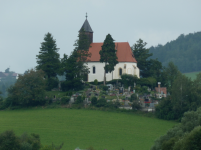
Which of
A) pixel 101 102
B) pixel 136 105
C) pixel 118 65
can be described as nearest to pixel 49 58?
pixel 118 65

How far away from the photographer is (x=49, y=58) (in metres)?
53.6

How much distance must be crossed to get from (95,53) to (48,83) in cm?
1009

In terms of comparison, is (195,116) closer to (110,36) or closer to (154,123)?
(154,123)

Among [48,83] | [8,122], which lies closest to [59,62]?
[48,83]

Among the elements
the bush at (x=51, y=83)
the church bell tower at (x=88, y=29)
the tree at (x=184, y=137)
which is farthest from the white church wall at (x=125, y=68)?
the tree at (x=184, y=137)

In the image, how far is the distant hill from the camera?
475 ft

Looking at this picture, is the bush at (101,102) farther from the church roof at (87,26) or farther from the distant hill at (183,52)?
the distant hill at (183,52)

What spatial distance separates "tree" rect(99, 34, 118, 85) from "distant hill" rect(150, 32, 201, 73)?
96.5 meters

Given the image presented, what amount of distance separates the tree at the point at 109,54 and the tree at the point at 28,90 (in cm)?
1065

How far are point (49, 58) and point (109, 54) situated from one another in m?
9.60

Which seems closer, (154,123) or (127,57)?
(154,123)

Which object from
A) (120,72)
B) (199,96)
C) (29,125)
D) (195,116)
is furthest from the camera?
(120,72)

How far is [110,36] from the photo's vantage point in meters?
52.2

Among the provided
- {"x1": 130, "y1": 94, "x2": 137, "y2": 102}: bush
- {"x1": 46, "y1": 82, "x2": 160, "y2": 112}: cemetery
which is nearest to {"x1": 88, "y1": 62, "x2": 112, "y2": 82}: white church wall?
{"x1": 46, "y1": 82, "x2": 160, "y2": 112}: cemetery
